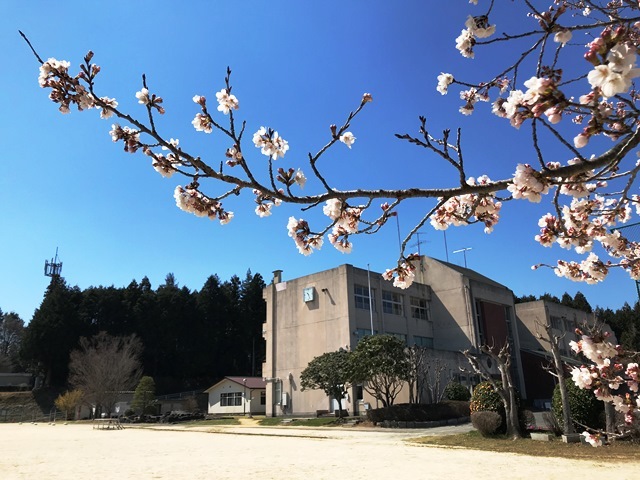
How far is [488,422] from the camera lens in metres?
15.0

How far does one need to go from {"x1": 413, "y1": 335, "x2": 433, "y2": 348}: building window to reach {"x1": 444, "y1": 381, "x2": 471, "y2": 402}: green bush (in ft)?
25.3

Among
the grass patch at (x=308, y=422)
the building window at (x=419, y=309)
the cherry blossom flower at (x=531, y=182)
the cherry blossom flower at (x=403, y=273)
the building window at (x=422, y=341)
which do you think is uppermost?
the building window at (x=419, y=309)

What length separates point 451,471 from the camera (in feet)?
29.7

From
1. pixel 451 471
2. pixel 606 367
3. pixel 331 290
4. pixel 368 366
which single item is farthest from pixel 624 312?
pixel 606 367

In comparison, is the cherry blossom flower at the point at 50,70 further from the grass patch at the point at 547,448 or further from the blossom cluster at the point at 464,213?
the grass patch at the point at 547,448

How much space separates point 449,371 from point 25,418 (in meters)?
46.2

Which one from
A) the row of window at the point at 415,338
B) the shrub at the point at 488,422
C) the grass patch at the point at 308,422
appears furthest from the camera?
the row of window at the point at 415,338

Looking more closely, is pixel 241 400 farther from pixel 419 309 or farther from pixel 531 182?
pixel 531 182

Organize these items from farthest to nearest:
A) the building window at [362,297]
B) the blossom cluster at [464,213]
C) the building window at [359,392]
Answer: the building window at [362,297] < the building window at [359,392] < the blossom cluster at [464,213]

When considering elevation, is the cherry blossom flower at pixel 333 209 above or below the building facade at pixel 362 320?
below

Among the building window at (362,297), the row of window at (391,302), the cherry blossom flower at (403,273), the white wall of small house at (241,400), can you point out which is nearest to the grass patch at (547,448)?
the cherry blossom flower at (403,273)

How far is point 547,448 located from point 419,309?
2679cm

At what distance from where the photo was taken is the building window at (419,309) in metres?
38.2

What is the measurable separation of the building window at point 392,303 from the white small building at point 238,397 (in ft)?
47.4
